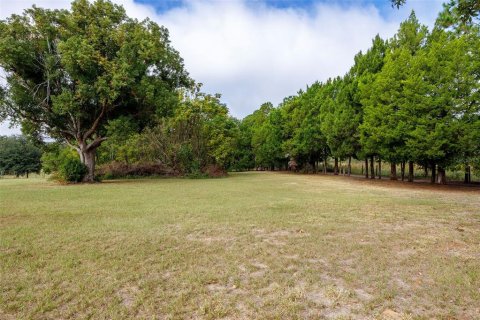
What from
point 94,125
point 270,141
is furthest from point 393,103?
point 270,141

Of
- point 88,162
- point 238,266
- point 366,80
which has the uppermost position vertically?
point 366,80

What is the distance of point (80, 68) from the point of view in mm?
16250

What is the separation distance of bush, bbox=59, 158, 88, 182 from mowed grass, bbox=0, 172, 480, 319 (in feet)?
38.9

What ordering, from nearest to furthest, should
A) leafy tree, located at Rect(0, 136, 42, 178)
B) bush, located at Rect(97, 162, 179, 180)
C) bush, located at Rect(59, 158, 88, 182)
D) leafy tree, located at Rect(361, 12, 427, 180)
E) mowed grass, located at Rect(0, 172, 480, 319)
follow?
mowed grass, located at Rect(0, 172, 480, 319) < leafy tree, located at Rect(361, 12, 427, 180) < bush, located at Rect(59, 158, 88, 182) < bush, located at Rect(97, 162, 179, 180) < leafy tree, located at Rect(0, 136, 42, 178)

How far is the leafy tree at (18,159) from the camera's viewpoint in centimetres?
5122

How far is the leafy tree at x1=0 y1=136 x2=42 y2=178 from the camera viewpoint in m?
51.2

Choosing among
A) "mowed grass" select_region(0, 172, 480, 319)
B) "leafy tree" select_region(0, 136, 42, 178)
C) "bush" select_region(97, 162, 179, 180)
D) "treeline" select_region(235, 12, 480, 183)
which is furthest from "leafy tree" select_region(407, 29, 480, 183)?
"leafy tree" select_region(0, 136, 42, 178)

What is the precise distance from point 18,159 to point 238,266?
6381 cm

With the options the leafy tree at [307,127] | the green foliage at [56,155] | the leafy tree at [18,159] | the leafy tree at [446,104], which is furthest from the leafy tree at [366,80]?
the leafy tree at [18,159]

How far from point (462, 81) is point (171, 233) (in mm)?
17305

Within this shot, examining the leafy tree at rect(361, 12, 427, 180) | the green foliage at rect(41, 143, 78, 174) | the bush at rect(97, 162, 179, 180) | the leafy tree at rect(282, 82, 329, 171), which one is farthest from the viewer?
the leafy tree at rect(282, 82, 329, 171)

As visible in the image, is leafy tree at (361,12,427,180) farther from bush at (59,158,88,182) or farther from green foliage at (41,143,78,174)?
green foliage at (41,143,78,174)

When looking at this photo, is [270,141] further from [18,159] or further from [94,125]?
[18,159]

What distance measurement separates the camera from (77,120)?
18562mm
